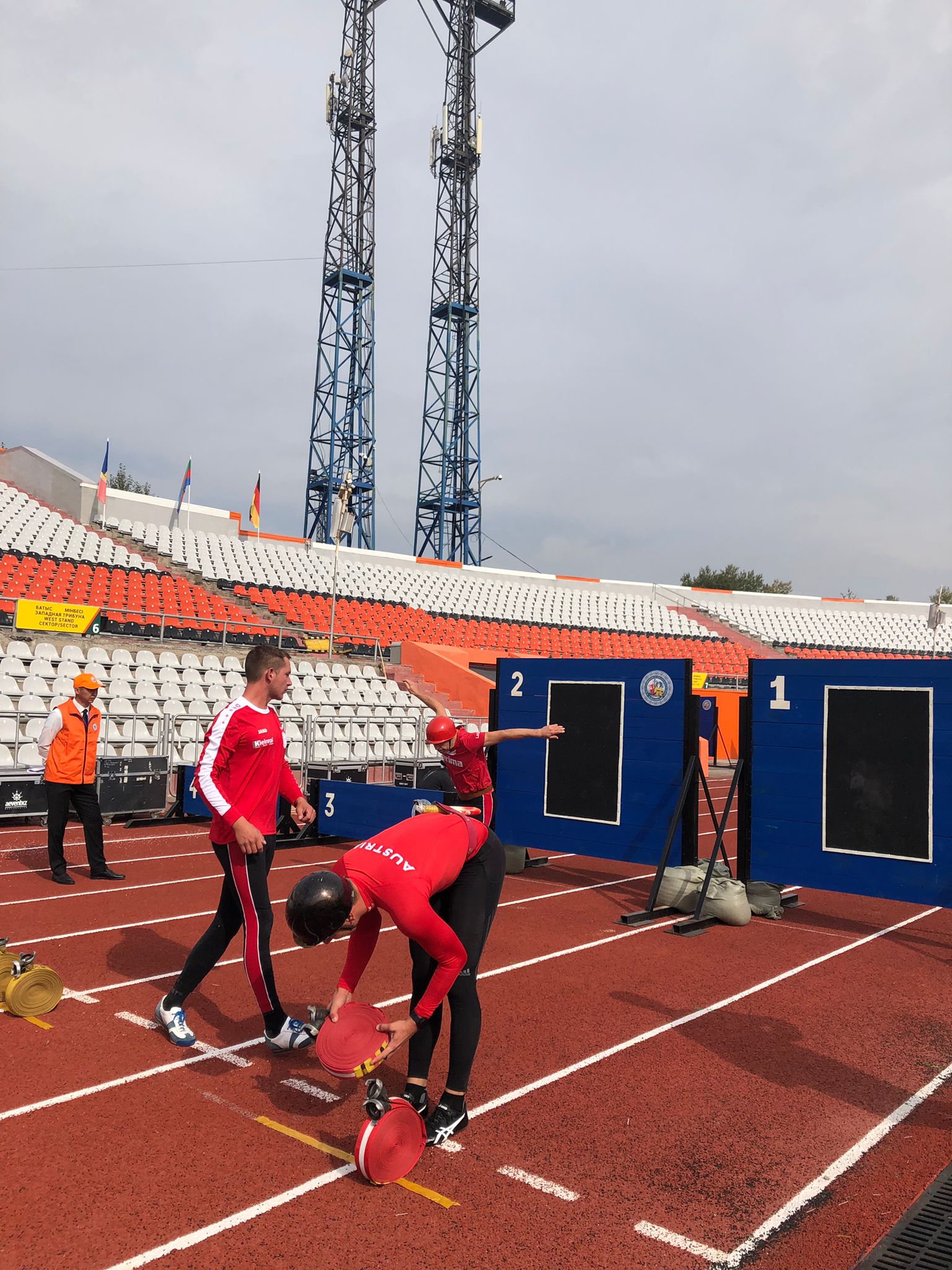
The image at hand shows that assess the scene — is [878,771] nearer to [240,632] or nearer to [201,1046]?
[201,1046]

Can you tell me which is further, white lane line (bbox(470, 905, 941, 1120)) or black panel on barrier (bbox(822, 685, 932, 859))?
black panel on barrier (bbox(822, 685, 932, 859))

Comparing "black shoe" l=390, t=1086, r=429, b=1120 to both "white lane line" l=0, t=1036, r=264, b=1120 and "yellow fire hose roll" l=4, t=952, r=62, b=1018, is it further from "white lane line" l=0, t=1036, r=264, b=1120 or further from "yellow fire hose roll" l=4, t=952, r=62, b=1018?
"yellow fire hose roll" l=4, t=952, r=62, b=1018

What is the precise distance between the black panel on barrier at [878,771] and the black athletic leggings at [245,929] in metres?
5.47

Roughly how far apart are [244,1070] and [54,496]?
34.2 m

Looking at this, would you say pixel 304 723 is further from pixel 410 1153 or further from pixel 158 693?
pixel 410 1153

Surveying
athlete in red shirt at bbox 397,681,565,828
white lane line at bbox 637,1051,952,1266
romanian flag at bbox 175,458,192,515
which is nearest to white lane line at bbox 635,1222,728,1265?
white lane line at bbox 637,1051,952,1266

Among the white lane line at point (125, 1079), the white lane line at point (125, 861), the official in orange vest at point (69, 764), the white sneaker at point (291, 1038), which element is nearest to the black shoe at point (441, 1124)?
the white lane line at point (125, 1079)

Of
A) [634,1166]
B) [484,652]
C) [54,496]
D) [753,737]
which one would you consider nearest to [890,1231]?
[634,1166]

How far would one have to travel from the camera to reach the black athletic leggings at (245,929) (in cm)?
443

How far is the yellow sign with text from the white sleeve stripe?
14647 millimetres

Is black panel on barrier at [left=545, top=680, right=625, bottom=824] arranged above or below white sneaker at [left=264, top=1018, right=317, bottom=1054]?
above

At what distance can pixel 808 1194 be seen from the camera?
3.36 m

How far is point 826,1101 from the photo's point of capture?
4227 mm

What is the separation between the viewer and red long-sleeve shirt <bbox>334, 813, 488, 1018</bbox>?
10.4 feet
